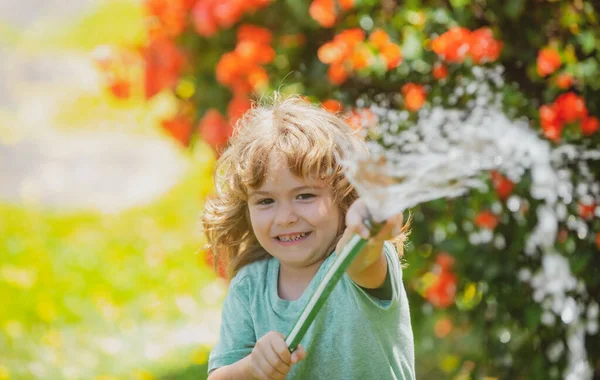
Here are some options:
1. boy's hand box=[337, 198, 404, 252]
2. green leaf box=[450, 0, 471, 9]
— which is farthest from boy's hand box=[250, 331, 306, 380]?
green leaf box=[450, 0, 471, 9]

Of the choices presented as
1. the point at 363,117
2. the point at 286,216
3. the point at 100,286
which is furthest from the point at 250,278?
the point at 100,286

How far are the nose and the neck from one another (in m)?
0.13

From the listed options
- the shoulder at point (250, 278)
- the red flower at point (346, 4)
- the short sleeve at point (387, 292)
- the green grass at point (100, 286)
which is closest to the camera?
the short sleeve at point (387, 292)

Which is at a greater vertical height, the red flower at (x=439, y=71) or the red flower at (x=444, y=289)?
the red flower at (x=439, y=71)

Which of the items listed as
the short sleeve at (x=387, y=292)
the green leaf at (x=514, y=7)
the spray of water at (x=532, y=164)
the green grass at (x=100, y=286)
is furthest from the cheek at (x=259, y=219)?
the green grass at (x=100, y=286)

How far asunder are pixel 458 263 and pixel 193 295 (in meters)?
2.70

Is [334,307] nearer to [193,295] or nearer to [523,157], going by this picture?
[523,157]

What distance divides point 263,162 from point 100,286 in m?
3.62

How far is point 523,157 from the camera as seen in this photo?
2697mm

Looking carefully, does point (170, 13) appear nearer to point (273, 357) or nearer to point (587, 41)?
point (587, 41)

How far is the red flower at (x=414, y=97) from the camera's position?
9.22ft

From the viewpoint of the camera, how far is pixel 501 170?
107 inches

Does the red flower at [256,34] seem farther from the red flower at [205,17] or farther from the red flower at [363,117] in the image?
the red flower at [363,117]

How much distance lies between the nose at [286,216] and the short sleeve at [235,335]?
24cm
